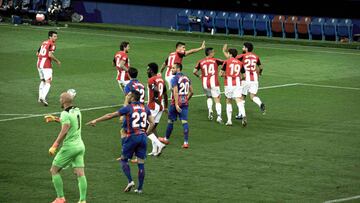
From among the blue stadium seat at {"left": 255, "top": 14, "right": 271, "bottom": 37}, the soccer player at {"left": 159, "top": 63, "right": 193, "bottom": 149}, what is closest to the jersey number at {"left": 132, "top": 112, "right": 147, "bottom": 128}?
the soccer player at {"left": 159, "top": 63, "right": 193, "bottom": 149}

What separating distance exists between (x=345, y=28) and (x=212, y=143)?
27.8 metres

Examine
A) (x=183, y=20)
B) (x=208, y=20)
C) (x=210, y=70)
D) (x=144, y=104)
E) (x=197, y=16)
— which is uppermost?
(x=197, y=16)

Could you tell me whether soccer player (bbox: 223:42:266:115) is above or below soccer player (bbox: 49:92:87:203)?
above

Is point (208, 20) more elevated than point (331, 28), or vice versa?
point (208, 20)

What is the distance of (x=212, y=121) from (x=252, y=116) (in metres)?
1.79

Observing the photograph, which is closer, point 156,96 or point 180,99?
point 156,96

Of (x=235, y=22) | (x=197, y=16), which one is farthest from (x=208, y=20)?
(x=235, y=22)

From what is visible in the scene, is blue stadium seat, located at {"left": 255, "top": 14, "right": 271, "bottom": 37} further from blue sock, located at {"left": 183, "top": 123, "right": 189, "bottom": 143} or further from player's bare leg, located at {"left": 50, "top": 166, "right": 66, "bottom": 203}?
player's bare leg, located at {"left": 50, "top": 166, "right": 66, "bottom": 203}

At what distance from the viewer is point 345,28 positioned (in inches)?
1996

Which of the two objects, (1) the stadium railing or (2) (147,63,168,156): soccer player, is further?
(1) the stadium railing

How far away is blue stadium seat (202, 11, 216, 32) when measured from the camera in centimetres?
5488

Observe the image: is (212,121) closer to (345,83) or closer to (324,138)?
(324,138)

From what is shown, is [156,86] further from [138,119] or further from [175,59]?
[175,59]

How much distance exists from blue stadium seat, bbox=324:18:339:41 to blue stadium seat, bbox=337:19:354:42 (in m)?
0.25
